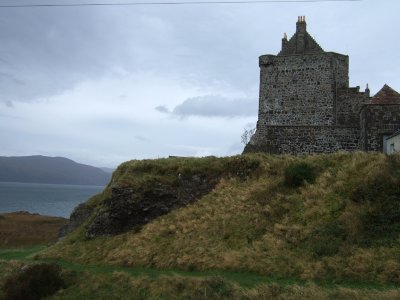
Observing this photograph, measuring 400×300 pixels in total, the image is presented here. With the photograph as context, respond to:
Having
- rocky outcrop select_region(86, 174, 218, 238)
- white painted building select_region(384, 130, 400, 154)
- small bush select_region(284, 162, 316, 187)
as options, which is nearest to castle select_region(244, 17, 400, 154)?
white painted building select_region(384, 130, 400, 154)

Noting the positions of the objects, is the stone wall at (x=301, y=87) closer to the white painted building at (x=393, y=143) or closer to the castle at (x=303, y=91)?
the castle at (x=303, y=91)

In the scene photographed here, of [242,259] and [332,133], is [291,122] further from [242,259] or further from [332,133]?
[242,259]

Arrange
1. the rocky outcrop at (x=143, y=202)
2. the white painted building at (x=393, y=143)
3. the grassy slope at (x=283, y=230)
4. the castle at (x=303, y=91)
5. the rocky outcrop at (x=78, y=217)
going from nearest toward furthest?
the grassy slope at (x=283, y=230) → the rocky outcrop at (x=143, y=202) → the white painted building at (x=393, y=143) → the rocky outcrop at (x=78, y=217) → the castle at (x=303, y=91)

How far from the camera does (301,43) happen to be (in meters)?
38.2

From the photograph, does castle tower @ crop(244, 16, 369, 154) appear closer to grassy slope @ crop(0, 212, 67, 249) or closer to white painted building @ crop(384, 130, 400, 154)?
white painted building @ crop(384, 130, 400, 154)

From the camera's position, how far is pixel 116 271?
18.5 metres

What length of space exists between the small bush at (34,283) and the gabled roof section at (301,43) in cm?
2691

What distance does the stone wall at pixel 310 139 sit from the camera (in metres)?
30.7

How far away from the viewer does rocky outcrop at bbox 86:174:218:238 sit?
24359 millimetres

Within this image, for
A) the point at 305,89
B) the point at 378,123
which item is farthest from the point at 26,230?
the point at 378,123

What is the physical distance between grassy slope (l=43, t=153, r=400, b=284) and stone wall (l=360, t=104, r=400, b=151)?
6754 millimetres

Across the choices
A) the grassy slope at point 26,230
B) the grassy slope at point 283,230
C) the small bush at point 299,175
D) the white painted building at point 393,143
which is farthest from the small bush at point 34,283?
the grassy slope at point 26,230

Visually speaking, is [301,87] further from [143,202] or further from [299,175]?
[143,202]

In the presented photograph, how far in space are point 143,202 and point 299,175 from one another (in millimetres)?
8485
